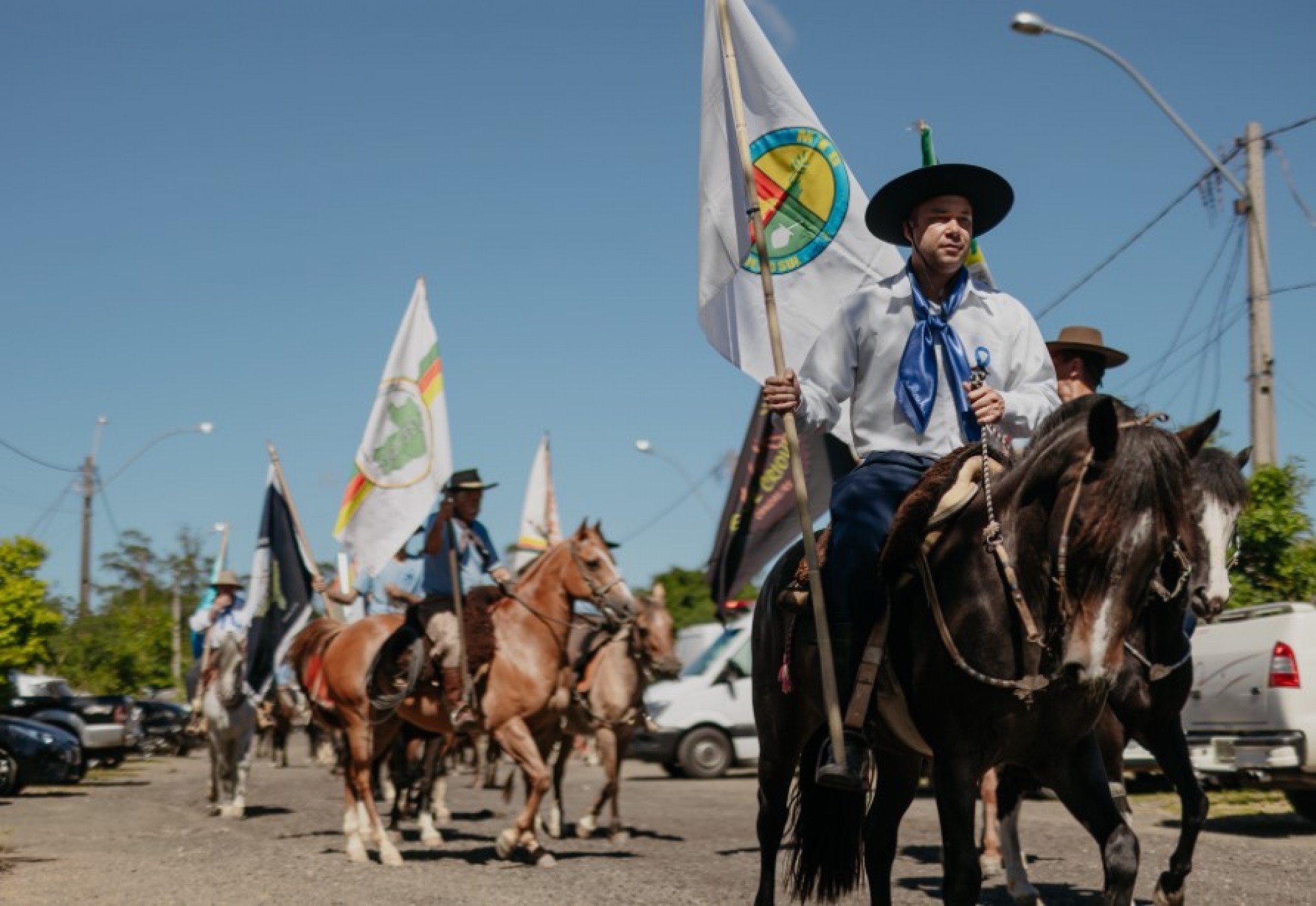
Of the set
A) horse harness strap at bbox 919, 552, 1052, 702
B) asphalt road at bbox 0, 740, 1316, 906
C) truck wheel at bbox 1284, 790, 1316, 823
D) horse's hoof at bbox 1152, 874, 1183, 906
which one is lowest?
asphalt road at bbox 0, 740, 1316, 906

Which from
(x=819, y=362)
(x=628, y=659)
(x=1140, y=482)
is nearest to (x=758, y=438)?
(x=628, y=659)

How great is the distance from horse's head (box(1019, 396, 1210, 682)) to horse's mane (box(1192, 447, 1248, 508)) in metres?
3.51

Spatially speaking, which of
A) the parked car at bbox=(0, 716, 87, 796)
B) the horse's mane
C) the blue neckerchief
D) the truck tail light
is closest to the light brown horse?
the truck tail light

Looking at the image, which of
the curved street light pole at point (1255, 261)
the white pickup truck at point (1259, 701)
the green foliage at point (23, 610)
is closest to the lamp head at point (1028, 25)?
the curved street light pole at point (1255, 261)

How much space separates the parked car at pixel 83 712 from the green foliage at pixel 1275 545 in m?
19.1

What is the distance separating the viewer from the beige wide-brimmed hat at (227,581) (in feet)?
65.4

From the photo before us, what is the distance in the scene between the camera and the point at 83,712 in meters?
28.6

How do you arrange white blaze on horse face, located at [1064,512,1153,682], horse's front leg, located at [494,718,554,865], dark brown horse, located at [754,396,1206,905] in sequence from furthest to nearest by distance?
horse's front leg, located at [494,718,554,865] → dark brown horse, located at [754,396,1206,905] → white blaze on horse face, located at [1064,512,1153,682]

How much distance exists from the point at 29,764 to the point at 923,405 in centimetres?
1941

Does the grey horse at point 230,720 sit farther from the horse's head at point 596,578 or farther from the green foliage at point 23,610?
the horse's head at point 596,578

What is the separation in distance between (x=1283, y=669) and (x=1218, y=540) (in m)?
4.63

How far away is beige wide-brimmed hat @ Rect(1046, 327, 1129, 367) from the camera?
9.21 m

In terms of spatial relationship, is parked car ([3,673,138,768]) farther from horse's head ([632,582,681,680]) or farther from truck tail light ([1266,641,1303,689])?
truck tail light ([1266,641,1303,689])

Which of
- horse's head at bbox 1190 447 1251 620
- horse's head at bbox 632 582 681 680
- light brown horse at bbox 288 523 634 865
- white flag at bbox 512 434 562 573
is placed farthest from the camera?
white flag at bbox 512 434 562 573
